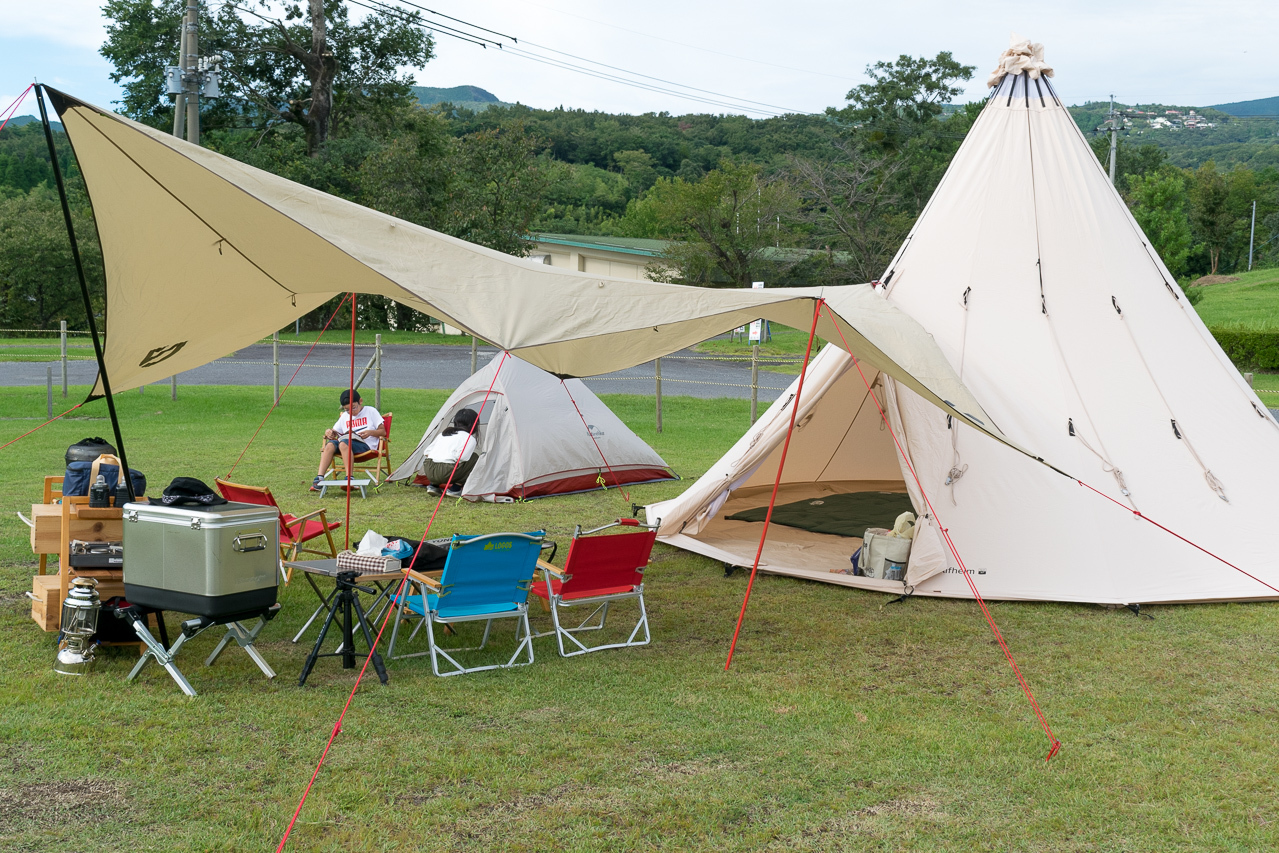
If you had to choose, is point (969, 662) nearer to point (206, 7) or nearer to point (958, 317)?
point (958, 317)

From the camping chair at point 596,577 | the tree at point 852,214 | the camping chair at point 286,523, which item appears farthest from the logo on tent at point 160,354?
the tree at point 852,214

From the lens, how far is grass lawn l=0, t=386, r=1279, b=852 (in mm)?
3393

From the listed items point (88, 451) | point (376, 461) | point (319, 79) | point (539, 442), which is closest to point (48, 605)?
point (88, 451)

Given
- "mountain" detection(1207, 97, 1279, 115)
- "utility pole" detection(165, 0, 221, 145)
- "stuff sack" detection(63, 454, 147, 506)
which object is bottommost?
"stuff sack" detection(63, 454, 147, 506)

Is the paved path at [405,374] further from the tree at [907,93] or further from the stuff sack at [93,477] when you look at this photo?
the tree at [907,93]

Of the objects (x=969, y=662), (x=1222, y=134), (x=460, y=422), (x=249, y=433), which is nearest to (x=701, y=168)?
(x=249, y=433)

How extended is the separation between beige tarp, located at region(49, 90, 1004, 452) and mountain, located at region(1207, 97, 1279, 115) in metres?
186

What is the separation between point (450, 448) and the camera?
31.3ft

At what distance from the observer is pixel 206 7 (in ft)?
102

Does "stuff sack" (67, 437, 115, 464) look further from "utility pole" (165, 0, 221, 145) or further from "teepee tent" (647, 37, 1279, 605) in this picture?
"utility pole" (165, 0, 221, 145)

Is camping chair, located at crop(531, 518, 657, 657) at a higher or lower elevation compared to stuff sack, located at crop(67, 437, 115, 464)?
lower

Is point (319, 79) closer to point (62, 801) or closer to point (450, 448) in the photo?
point (450, 448)

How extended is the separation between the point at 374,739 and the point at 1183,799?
3.02 meters

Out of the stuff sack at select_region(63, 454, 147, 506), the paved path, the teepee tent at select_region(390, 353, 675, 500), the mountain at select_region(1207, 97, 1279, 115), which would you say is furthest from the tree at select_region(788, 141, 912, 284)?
the mountain at select_region(1207, 97, 1279, 115)
